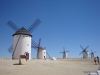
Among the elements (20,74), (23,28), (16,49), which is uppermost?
(23,28)

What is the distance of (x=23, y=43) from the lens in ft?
105

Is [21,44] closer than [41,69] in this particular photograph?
No

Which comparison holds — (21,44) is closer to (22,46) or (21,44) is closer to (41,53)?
(22,46)

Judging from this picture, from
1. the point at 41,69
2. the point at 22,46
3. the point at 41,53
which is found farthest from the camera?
the point at 41,53

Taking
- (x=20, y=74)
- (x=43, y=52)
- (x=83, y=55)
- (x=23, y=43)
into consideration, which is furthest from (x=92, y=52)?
(x=20, y=74)

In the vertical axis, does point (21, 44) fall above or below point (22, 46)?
above

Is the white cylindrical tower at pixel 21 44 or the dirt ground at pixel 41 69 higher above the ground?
the white cylindrical tower at pixel 21 44

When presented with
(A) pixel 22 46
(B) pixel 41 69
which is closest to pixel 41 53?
(A) pixel 22 46

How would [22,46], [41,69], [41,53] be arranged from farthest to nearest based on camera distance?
[41,53], [22,46], [41,69]

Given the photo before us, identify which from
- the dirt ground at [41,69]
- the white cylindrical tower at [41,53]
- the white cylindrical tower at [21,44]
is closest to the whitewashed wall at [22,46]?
the white cylindrical tower at [21,44]

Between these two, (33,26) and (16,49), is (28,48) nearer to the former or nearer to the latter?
(16,49)

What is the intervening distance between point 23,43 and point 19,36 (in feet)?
6.70

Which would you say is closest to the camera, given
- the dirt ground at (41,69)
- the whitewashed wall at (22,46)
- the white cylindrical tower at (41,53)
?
the dirt ground at (41,69)

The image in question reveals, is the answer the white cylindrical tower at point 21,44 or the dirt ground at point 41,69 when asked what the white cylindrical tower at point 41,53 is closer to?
the white cylindrical tower at point 21,44
